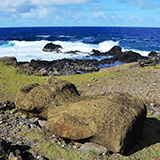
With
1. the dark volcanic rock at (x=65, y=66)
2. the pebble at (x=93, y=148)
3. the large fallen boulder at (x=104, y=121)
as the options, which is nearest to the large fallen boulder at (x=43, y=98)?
the large fallen boulder at (x=104, y=121)

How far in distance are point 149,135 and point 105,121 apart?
7.01 feet

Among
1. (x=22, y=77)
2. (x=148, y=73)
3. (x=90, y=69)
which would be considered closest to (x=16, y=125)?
(x=22, y=77)

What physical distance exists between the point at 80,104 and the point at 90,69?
74.1 ft

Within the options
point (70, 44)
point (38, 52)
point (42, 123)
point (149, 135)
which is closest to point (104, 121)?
point (149, 135)

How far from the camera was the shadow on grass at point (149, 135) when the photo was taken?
588 centimetres

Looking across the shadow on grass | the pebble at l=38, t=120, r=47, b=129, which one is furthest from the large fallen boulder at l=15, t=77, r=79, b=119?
the shadow on grass

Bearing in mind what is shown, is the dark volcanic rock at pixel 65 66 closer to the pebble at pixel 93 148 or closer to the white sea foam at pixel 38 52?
the white sea foam at pixel 38 52

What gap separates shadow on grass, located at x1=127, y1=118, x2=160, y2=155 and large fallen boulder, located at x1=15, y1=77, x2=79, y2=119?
2745 millimetres

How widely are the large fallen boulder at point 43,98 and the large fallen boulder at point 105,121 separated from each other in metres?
0.88

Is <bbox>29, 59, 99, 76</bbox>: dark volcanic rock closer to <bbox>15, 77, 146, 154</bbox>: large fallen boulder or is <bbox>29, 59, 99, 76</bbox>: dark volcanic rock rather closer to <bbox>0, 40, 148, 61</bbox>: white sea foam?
<bbox>0, 40, 148, 61</bbox>: white sea foam

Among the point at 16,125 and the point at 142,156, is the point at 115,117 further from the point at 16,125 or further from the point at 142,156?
the point at 16,125

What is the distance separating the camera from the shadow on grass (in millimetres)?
5884

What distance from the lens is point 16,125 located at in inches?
280

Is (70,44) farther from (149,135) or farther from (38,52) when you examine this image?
(149,135)
